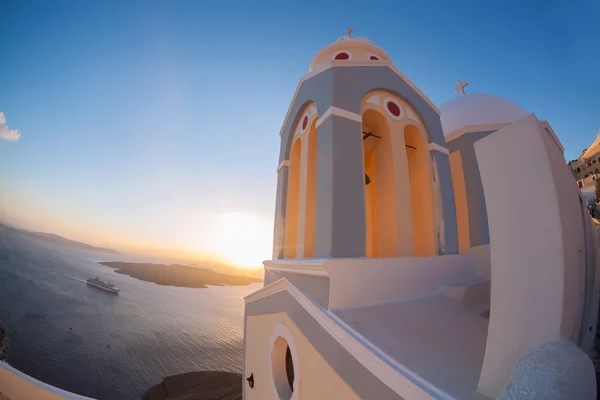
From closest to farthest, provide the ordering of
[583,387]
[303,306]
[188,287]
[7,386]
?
[583,387]
[303,306]
[7,386]
[188,287]

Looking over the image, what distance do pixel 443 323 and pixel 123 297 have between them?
52638 mm

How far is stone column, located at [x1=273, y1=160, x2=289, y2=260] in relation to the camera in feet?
17.3

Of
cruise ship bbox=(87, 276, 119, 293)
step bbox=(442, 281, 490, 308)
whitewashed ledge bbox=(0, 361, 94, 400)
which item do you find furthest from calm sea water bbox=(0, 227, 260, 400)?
step bbox=(442, 281, 490, 308)

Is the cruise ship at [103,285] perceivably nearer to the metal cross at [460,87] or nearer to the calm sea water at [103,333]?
the calm sea water at [103,333]

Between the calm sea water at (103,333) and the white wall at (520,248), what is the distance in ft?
80.5

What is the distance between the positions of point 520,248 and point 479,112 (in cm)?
878

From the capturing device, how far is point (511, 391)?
97cm

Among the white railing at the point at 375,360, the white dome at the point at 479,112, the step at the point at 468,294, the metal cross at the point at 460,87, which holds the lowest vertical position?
the white railing at the point at 375,360

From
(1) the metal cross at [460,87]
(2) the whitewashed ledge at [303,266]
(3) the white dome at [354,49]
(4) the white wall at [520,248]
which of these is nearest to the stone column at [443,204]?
(2) the whitewashed ledge at [303,266]

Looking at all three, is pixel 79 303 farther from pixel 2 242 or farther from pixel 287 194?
pixel 287 194

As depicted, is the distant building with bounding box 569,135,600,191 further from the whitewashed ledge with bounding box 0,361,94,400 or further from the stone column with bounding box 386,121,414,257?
the whitewashed ledge with bounding box 0,361,94,400

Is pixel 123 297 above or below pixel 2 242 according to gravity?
below

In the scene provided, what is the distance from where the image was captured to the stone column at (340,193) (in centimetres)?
328

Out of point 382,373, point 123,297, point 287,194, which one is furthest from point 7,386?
point 123,297
